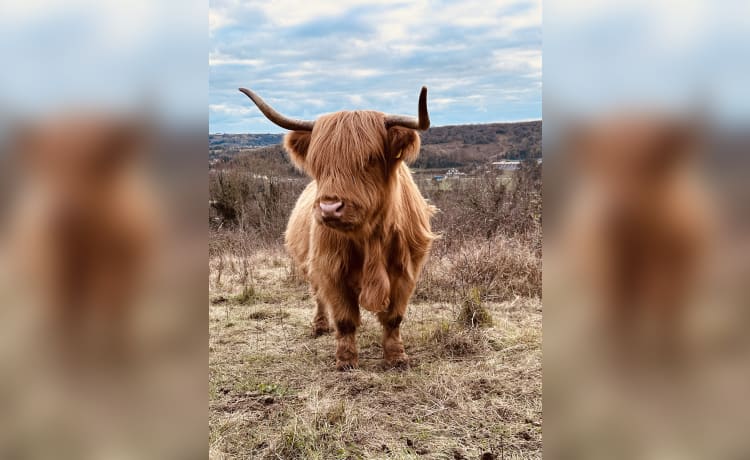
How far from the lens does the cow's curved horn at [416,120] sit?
361cm

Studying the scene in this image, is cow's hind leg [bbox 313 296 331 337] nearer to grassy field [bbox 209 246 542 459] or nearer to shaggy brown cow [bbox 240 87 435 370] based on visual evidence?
grassy field [bbox 209 246 542 459]

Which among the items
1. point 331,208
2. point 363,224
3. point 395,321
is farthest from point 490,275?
point 331,208

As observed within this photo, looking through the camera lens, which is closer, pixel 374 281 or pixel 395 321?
pixel 374 281

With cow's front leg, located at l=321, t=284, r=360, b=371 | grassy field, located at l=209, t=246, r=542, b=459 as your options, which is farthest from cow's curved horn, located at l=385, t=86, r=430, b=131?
grassy field, located at l=209, t=246, r=542, b=459

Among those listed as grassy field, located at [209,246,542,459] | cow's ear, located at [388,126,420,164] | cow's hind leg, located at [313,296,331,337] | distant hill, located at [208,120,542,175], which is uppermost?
distant hill, located at [208,120,542,175]

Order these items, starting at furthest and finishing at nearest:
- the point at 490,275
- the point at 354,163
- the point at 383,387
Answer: the point at 490,275, the point at 383,387, the point at 354,163

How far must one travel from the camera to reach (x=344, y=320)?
5.15 meters

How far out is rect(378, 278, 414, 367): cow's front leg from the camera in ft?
16.8

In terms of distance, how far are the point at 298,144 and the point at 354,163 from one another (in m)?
0.82
